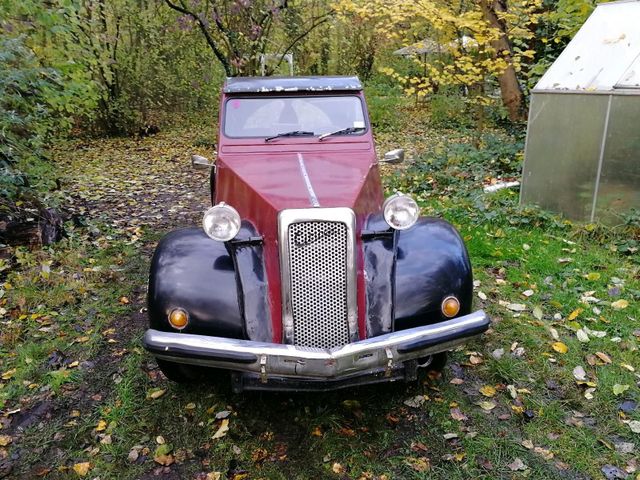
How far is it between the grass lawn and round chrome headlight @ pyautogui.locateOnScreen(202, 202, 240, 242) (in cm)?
114

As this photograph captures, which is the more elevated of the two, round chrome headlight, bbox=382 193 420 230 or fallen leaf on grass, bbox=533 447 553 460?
round chrome headlight, bbox=382 193 420 230

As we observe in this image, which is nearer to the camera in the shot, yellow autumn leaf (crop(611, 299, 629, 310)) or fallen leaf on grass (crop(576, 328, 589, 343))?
fallen leaf on grass (crop(576, 328, 589, 343))

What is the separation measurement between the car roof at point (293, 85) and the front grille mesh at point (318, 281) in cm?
213

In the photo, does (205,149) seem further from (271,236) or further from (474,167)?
(271,236)

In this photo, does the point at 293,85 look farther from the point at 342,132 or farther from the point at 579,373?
the point at 579,373

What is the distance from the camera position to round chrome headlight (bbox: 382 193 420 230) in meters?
3.11

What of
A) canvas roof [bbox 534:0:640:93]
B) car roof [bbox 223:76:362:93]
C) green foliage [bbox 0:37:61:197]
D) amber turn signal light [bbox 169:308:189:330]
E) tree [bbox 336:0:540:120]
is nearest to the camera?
amber turn signal light [bbox 169:308:189:330]

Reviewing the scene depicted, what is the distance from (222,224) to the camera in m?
3.01

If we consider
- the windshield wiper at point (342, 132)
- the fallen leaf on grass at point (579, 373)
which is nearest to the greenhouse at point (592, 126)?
the fallen leaf on grass at point (579, 373)

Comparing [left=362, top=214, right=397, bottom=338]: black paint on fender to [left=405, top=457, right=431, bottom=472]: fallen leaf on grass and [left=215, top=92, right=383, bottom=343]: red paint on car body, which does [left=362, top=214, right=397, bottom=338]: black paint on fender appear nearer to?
[left=215, top=92, right=383, bottom=343]: red paint on car body

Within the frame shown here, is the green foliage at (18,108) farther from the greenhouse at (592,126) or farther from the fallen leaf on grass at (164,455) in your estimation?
the greenhouse at (592,126)

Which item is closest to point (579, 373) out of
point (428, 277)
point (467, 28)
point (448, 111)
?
point (428, 277)

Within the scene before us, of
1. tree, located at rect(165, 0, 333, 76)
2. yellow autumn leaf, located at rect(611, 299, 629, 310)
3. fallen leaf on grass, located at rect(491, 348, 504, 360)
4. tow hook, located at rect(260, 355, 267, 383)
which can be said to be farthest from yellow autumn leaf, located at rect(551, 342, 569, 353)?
tree, located at rect(165, 0, 333, 76)

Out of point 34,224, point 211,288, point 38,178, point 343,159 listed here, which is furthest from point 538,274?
point 38,178
